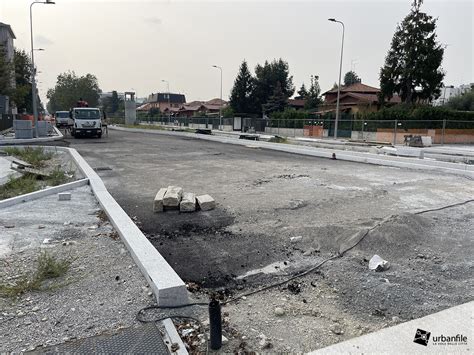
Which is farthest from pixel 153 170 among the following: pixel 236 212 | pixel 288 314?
pixel 288 314

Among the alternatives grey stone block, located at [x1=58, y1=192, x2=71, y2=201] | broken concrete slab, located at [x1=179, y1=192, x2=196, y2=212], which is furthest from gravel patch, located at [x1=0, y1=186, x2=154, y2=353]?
broken concrete slab, located at [x1=179, y1=192, x2=196, y2=212]

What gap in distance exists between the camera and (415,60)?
43.0 meters

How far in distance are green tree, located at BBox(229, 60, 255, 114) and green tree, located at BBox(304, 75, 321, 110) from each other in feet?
41.1

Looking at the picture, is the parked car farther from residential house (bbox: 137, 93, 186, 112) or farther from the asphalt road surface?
residential house (bbox: 137, 93, 186, 112)

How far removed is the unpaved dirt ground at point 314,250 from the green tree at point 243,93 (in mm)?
55154

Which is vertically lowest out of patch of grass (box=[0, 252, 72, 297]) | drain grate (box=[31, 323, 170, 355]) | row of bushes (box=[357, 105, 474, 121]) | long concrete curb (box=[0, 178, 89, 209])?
drain grate (box=[31, 323, 170, 355])

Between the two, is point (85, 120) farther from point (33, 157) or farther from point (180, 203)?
point (180, 203)

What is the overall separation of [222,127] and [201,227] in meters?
54.6

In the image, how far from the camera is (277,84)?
63375 mm

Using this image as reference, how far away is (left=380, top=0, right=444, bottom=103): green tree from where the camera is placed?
4244cm

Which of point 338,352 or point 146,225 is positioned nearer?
point 338,352

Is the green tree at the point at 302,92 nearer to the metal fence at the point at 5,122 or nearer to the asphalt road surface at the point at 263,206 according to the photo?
the metal fence at the point at 5,122

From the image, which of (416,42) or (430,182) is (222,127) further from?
(430,182)

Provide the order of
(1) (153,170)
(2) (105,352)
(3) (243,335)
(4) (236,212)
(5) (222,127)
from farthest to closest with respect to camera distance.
→ (5) (222,127)
(1) (153,170)
(4) (236,212)
(3) (243,335)
(2) (105,352)
